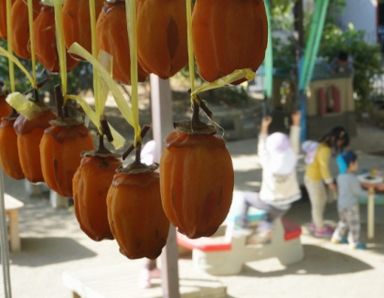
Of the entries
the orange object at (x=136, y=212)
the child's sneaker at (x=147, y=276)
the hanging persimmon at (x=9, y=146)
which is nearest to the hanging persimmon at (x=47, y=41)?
the hanging persimmon at (x=9, y=146)

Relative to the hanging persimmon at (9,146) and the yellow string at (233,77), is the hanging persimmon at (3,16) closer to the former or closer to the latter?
the hanging persimmon at (9,146)

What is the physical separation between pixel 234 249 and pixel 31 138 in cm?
471

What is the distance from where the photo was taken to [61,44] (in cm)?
126

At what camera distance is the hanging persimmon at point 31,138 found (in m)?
1.33

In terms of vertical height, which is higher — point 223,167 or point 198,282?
point 223,167

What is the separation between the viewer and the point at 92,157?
115 centimetres

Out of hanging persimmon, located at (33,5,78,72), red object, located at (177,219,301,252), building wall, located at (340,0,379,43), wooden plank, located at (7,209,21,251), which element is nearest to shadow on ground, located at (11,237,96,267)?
wooden plank, located at (7,209,21,251)

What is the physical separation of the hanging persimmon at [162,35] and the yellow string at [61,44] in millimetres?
202

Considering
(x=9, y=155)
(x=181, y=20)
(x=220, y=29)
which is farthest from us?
(x=9, y=155)

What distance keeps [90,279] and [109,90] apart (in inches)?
142

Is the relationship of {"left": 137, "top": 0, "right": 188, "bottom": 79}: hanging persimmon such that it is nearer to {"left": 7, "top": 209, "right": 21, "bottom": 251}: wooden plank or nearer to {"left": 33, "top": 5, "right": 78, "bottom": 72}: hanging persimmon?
{"left": 33, "top": 5, "right": 78, "bottom": 72}: hanging persimmon

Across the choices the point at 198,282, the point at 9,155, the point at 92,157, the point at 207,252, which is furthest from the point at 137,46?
the point at 207,252

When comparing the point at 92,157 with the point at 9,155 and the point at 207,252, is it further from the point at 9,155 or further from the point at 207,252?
the point at 207,252

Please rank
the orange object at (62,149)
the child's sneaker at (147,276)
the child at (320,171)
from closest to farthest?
the orange object at (62,149)
the child's sneaker at (147,276)
the child at (320,171)
